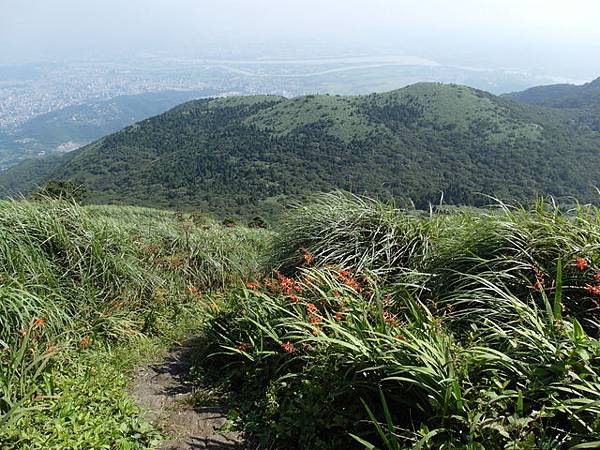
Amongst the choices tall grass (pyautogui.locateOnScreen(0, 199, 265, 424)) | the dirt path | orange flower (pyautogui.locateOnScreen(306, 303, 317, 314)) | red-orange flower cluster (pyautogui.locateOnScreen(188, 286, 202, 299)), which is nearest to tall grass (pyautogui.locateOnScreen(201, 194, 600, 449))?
orange flower (pyautogui.locateOnScreen(306, 303, 317, 314))

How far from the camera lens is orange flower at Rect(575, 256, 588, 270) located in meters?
2.70

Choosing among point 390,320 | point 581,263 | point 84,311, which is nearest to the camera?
point 581,263

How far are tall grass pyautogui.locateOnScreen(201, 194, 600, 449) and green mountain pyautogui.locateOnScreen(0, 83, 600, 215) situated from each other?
72.1 m

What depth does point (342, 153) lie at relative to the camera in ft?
360

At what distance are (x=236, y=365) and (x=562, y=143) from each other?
12349 cm

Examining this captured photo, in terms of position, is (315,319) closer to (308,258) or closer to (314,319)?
(314,319)

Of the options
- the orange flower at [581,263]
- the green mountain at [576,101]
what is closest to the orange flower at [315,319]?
the orange flower at [581,263]

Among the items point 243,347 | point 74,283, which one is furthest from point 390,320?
point 74,283

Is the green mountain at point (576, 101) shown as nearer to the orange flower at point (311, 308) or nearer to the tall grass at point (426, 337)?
the tall grass at point (426, 337)

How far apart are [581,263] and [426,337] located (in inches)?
47.2

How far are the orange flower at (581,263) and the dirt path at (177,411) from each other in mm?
2388

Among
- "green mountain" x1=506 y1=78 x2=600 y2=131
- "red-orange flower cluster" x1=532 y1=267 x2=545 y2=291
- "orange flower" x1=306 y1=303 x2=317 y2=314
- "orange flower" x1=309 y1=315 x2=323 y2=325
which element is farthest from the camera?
"green mountain" x1=506 y1=78 x2=600 y2=131

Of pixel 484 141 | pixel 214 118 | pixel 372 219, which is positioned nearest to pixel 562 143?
pixel 484 141

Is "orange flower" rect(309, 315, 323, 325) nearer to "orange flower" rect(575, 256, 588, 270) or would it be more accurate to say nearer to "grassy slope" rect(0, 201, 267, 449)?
"grassy slope" rect(0, 201, 267, 449)
